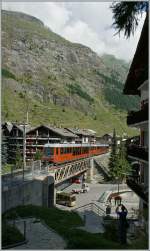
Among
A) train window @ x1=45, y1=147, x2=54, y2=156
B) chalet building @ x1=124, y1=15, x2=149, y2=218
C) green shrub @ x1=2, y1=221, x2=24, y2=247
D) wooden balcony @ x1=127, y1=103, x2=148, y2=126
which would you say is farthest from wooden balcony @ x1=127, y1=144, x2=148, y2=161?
train window @ x1=45, y1=147, x2=54, y2=156

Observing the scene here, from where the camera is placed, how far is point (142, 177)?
22672 mm

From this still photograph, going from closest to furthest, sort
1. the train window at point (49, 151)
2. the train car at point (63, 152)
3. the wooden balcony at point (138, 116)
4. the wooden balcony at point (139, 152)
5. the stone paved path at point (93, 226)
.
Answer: the wooden balcony at point (138, 116) < the wooden balcony at point (139, 152) < the stone paved path at point (93, 226) < the train window at point (49, 151) < the train car at point (63, 152)

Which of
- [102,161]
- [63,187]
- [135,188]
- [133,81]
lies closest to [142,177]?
[135,188]

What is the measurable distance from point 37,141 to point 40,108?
97.9m

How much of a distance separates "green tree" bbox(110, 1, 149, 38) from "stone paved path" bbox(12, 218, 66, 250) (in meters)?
9.20

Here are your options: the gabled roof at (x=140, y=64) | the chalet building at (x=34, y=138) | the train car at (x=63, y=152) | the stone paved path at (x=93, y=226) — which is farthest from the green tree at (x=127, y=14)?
the chalet building at (x=34, y=138)

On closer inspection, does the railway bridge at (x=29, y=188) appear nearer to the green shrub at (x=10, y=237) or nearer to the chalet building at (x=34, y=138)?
the green shrub at (x=10, y=237)

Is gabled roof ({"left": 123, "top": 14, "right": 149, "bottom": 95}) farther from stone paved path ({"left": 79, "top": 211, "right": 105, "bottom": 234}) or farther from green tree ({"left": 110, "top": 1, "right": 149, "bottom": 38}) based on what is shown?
stone paved path ({"left": 79, "top": 211, "right": 105, "bottom": 234})

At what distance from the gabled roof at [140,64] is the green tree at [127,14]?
4750 millimetres

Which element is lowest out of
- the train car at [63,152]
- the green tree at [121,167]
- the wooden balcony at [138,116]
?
the green tree at [121,167]

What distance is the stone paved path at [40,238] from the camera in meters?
16.1

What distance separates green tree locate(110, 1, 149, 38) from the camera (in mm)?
8953

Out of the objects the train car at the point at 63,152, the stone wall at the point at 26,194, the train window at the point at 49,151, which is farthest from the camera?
the train car at the point at 63,152

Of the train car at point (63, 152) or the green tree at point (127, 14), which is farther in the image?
the train car at point (63, 152)
